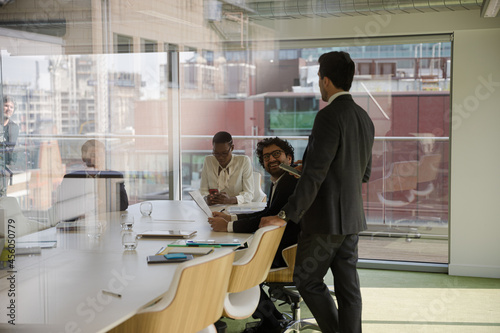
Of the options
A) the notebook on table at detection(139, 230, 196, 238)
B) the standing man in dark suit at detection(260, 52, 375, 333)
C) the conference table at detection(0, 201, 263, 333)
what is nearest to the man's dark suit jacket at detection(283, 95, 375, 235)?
the standing man in dark suit at detection(260, 52, 375, 333)

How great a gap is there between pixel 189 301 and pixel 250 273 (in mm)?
729

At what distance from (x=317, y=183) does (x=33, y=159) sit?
5.66m

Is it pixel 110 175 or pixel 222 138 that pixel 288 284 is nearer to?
pixel 222 138

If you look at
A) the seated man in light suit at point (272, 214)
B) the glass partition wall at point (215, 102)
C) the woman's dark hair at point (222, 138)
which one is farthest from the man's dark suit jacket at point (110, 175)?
the seated man in light suit at point (272, 214)

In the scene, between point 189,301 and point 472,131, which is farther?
point 472,131

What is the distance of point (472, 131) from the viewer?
541 cm

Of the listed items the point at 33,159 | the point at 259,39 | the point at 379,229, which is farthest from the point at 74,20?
the point at 379,229

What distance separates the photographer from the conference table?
1.82 m

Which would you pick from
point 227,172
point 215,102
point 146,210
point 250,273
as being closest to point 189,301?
point 250,273

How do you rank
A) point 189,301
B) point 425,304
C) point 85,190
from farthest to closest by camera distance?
point 85,190 → point 425,304 → point 189,301

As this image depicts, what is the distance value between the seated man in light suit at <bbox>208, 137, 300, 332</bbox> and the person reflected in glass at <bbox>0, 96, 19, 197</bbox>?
6.00ft

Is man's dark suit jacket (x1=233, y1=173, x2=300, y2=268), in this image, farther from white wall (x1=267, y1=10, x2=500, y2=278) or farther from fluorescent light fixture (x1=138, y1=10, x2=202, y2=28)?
fluorescent light fixture (x1=138, y1=10, x2=202, y2=28)

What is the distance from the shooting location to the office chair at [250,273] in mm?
2740

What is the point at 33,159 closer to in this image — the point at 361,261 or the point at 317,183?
the point at 361,261
